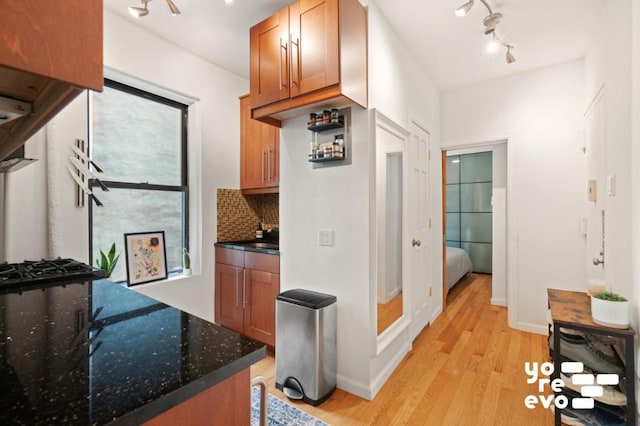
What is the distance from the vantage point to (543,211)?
10.3 ft

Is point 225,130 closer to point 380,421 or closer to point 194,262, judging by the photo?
point 194,262

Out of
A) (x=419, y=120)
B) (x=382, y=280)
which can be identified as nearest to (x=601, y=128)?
(x=419, y=120)

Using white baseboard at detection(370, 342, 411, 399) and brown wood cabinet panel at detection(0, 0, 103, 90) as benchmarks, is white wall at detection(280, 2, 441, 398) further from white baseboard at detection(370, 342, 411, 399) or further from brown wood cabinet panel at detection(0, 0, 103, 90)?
brown wood cabinet panel at detection(0, 0, 103, 90)

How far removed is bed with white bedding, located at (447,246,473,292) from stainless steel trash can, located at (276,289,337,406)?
9.33 ft

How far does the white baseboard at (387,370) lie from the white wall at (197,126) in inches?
72.9

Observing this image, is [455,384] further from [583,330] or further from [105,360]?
[105,360]

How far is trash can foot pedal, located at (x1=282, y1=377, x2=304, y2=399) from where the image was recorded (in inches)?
80.0

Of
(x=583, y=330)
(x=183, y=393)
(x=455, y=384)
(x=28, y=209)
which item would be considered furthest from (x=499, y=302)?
(x=28, y=209)

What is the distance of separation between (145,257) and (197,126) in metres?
1.37

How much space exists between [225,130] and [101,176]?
1278 millimetres

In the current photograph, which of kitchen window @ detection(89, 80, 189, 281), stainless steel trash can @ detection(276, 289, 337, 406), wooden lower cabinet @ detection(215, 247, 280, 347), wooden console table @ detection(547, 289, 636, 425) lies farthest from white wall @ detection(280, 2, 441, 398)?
kitchen window @ detection(89, 80, 189, 281)

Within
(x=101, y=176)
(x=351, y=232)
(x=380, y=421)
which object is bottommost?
(x=380, y=421)

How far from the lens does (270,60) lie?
2172 millimetres

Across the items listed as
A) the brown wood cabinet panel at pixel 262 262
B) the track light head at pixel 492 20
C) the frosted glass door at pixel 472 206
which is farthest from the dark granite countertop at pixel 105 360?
the frosted glass door at pixel 472 206
